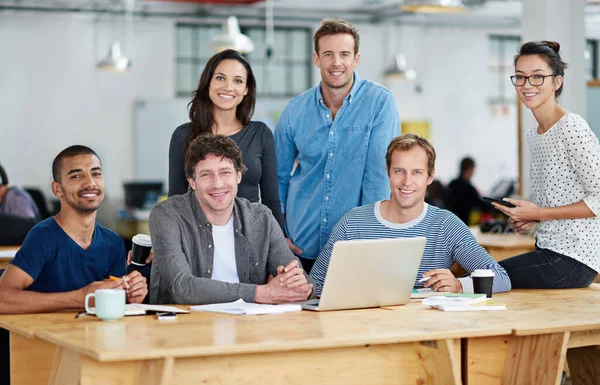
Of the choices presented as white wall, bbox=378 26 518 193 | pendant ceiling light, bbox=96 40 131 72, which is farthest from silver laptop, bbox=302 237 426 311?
white wall, bbox=378 26 518 193

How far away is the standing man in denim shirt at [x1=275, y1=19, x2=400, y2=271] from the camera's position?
12.9ft

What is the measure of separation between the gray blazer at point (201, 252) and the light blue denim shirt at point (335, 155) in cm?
57

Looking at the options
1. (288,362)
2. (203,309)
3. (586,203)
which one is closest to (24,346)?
(203,309)

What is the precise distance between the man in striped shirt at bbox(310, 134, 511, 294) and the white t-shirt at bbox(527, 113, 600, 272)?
0.29m

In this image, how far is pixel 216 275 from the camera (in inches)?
131

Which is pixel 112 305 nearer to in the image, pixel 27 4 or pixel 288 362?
pixel 288 362

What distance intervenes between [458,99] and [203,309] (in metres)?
13.0

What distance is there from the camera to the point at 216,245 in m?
3.34

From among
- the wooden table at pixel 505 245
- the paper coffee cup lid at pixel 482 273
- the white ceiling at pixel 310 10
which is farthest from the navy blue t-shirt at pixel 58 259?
the white ceiling at pixel 310 10

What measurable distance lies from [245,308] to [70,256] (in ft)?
2.34

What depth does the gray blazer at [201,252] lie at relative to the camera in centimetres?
312

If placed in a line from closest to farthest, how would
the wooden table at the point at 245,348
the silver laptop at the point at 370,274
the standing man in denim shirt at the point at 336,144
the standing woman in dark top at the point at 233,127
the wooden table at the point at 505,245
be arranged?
the wooden table at the point at 245,348 < the silver laptop at the point at 370,274 < the standing woman in dark top at the point at 233,127 < the standing man in denim shirt at the point at 336,144 < the wooden table at the point at 505,245

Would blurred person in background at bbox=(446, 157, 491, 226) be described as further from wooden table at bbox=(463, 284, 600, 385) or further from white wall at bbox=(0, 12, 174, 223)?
wooden table at bbox=(463, 284, 600, 385)

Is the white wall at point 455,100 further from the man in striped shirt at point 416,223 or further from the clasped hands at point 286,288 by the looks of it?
the clasped hands at point 286,288
